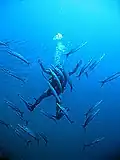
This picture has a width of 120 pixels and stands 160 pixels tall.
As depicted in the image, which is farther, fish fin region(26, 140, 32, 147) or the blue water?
fish fin region(26, 140, 32, 147)

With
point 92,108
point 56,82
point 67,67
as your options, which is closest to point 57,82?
point 56,82

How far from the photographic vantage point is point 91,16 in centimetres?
175

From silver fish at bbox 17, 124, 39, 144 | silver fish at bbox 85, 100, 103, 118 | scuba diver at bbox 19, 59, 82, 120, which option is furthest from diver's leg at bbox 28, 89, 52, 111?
silver fish at bbox 85, 100, 103, 118

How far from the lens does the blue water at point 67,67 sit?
1.73 m

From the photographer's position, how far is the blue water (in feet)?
5.68

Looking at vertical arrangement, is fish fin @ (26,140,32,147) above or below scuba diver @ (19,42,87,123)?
below

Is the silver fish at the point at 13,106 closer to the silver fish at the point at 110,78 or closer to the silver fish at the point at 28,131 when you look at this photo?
the silver fish at the point at 28,131

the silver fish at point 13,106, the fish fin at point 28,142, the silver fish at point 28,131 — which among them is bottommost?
the fish fin at point 28,142

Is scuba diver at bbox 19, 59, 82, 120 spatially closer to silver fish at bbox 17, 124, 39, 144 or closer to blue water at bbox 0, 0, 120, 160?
blue water at bbox 0, 0, 120, 160

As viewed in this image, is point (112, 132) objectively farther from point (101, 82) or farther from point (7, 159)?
point (7, 159)

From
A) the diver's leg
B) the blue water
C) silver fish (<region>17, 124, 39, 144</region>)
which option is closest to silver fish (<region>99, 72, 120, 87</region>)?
the blue water

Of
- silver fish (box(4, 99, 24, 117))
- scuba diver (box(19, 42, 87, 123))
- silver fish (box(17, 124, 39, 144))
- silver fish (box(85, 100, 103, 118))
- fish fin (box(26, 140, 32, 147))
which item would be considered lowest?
fish fin (box(26, 140, 32, 147))

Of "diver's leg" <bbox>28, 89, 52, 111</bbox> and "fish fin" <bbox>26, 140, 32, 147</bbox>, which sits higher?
"diver's leg" <bbox>28, 89, 52, 111</bbox>

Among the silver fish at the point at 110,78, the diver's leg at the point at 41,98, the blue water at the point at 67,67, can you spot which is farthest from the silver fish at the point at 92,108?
the diver's leg at the point at 41,98
